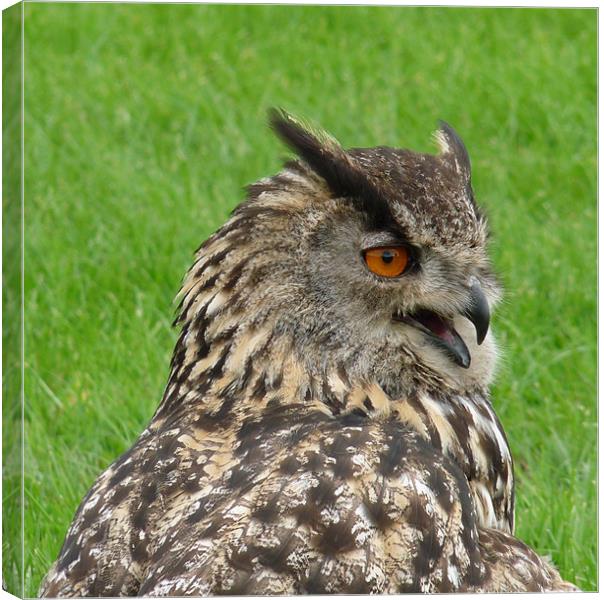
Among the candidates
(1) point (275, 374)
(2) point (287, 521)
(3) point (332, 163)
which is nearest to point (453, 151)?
(3) point (332, 163)

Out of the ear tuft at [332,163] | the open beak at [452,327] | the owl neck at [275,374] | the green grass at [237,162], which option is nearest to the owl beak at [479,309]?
the open beak at [452,327]

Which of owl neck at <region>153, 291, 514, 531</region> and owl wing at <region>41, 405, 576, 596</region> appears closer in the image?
owl wing at <region>41, 405, 576, 596</region>

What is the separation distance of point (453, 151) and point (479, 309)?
0.46 meters

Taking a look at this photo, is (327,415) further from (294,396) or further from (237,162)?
(237,162)

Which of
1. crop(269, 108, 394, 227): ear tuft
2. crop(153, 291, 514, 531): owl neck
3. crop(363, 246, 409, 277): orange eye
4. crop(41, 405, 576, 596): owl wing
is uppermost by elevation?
crop(269, 108, 394, 227): ear tuft

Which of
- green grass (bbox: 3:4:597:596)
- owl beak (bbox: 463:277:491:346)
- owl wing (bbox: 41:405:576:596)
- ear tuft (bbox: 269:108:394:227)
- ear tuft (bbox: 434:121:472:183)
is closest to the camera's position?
owl wing (bbox: 41:405:576:596)

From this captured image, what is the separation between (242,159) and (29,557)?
2507 mm

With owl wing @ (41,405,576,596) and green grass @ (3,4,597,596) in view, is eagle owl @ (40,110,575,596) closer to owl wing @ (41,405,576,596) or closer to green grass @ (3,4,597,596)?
owl wing @ (41,405,576,596)

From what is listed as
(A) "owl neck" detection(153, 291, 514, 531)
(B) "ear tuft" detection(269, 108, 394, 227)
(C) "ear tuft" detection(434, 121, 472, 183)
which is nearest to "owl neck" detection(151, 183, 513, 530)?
(A) "owl neck" detection(153, 291, 514, 531)

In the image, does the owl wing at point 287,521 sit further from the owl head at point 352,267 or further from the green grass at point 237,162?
the green grass at point 237,162

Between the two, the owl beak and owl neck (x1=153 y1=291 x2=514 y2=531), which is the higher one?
the owl beak

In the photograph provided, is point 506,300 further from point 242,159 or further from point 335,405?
point 242,159

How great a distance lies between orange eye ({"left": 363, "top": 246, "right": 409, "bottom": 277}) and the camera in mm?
2920

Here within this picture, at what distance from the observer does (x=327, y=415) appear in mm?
2881
